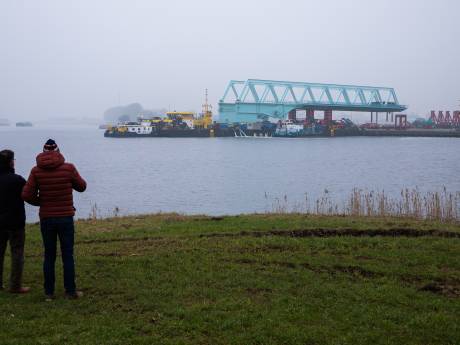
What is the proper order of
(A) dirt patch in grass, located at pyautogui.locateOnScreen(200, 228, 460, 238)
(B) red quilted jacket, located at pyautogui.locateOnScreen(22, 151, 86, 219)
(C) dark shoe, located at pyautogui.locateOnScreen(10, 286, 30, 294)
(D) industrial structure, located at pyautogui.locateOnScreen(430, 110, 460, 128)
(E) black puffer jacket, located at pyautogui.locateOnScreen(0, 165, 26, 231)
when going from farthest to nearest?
(D) industrial structure, located at pyautogui.locateOnScreen(430, 110, 460, 128) → (A) dirt patch in grass, located at pyautogui.locateOnScreen(200, 228, 460, 238) → (C) dark shoe, located at pyautogui.locateOnScreen(10, 286, 30, 294) → (E) black puffer jacket, located at pyautogui.locateOnScreen(0, 165, 26, 231) → (B) red quilted jacket, located at pyautogui.locateOnScreen(22, 151, 86, 219)

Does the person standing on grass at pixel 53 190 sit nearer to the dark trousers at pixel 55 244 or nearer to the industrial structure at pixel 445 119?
the dark trousers at pixel 55 244

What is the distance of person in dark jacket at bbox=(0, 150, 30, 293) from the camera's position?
5.70 metres

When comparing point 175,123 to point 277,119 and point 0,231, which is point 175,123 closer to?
point 277,119

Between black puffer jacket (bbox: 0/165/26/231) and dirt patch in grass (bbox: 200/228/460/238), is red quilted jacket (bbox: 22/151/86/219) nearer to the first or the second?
black puffer jacket (bbox: 0/165/26/231)

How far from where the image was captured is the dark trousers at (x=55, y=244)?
5465mm

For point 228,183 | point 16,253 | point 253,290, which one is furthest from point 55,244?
point 228,183

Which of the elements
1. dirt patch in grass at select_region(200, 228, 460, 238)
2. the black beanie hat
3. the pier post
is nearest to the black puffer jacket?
the black beanie hat

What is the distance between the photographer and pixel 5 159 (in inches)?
226

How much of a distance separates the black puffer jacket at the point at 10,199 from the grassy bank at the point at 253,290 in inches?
30.6

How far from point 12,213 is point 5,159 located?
1.87ft

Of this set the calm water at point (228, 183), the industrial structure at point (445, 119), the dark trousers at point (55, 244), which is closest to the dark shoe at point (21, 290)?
the dark trousers at point (55, 244)

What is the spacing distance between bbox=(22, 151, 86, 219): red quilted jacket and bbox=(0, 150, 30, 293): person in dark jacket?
33cm

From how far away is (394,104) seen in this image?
101000 millimetres

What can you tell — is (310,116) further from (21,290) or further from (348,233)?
(21,290)
